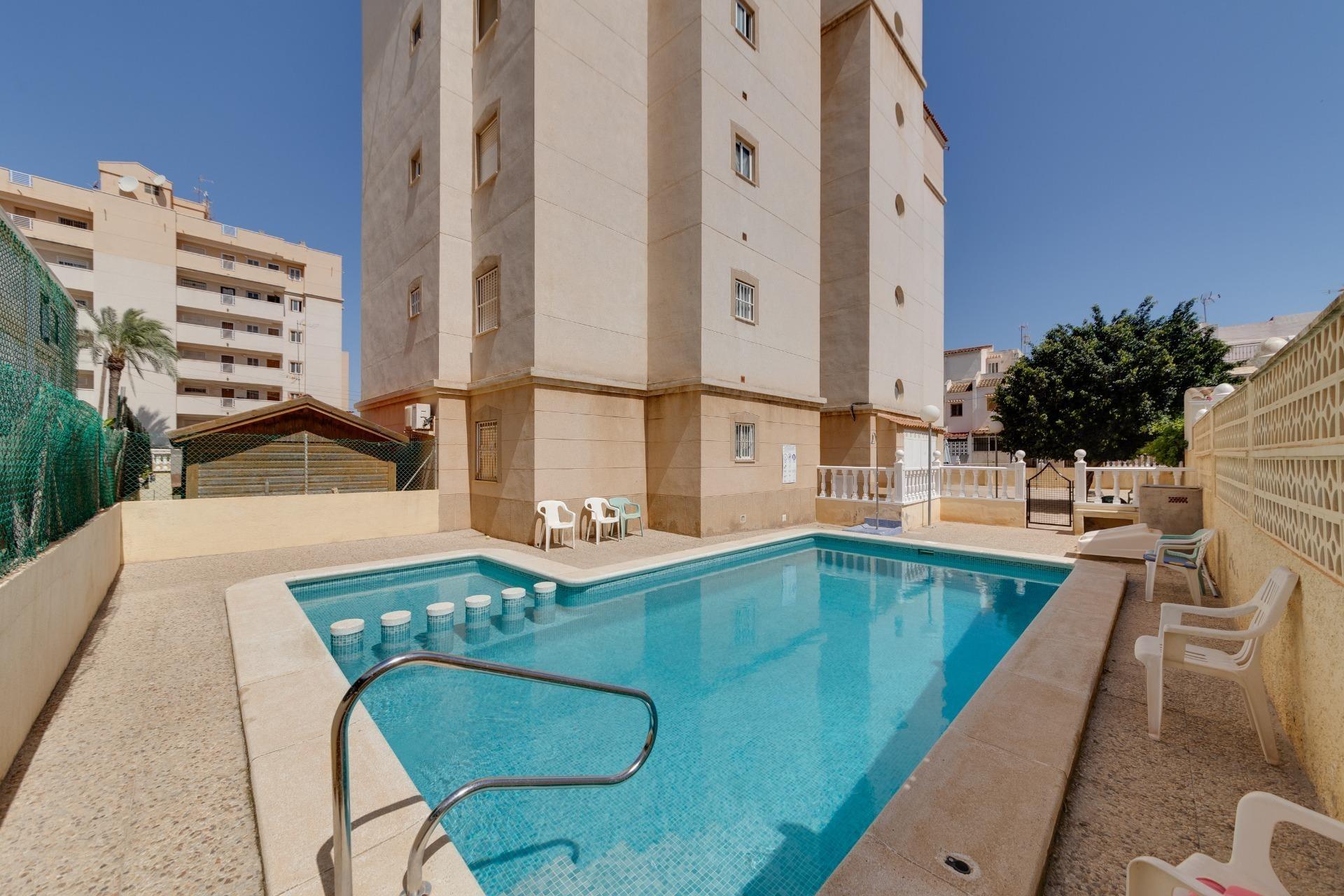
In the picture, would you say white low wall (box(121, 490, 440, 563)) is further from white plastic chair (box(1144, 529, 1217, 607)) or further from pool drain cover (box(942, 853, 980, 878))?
white plastic chair (box(1144, 529, 1217, 607))

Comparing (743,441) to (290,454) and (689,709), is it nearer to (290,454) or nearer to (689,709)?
(689,709)

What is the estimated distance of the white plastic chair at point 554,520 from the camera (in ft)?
31.3

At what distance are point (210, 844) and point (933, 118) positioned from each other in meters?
27.5

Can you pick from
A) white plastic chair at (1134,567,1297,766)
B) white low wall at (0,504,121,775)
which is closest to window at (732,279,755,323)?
white plastic chair at (1134,567,1297,766)

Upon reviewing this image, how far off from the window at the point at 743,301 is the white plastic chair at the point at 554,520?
6020 mm

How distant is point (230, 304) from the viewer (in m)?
31.7

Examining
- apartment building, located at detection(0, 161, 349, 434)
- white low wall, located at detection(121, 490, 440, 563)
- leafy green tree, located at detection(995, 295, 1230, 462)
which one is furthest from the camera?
apartment building, located at detection(0, 161, 349, 434)

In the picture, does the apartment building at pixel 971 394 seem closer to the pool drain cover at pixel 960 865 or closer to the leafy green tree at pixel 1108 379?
the leafy green tree at pixel 1108 379

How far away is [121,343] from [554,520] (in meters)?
30.5

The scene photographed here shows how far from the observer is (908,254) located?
1778 centimetres

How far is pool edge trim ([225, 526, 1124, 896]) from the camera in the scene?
2.09 m

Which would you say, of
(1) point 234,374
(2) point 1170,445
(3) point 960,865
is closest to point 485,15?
(3) point 960,865

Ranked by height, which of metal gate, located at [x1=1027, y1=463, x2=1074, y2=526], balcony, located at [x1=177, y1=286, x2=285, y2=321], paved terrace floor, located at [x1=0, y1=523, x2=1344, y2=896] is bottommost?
paved terrace floor, located at [x1=0, y1=523, x2=1344, y2=896]

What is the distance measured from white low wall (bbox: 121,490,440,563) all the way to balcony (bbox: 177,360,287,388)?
30.3 meters
